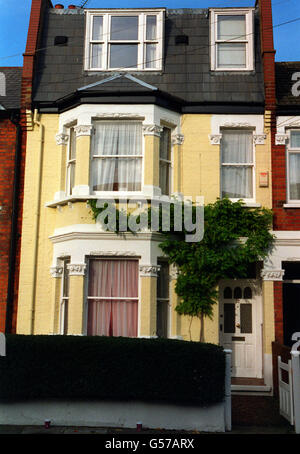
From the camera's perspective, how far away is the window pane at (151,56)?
12.3 m

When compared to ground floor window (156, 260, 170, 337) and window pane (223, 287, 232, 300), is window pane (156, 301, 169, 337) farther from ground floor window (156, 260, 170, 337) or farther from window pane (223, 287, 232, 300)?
window pane (223, 287, 232, 300)

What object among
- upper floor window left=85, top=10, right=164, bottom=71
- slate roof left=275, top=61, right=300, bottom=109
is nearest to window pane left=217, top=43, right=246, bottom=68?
slate roof left=275, top=61, right=300, bottom=109

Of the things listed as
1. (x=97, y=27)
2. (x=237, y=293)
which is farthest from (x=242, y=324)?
(x=97, y=27)

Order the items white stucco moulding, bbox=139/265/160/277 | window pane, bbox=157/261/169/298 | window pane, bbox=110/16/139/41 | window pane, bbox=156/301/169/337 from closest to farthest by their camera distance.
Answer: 1. white stucco moulding, bbox=139/265/160/277
2. window pane, bbox=156/301/169/337
3. window pane, bbox=157/261/169/298
4. window pane, bbox=110/16/139/41

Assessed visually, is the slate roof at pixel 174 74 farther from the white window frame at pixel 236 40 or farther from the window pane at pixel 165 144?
the window pane at pixel 165 144

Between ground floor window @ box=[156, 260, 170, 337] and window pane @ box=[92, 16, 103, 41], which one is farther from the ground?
window pane @ box=[92, 16, 103, 41]

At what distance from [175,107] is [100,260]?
4.03 metres

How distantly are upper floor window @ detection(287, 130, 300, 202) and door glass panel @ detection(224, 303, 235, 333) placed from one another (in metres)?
2.93

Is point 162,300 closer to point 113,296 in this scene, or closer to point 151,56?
point 113,296

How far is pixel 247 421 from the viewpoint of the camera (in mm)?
9055

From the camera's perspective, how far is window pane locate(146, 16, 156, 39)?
12.5 m

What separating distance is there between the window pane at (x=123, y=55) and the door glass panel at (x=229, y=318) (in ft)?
20.9
